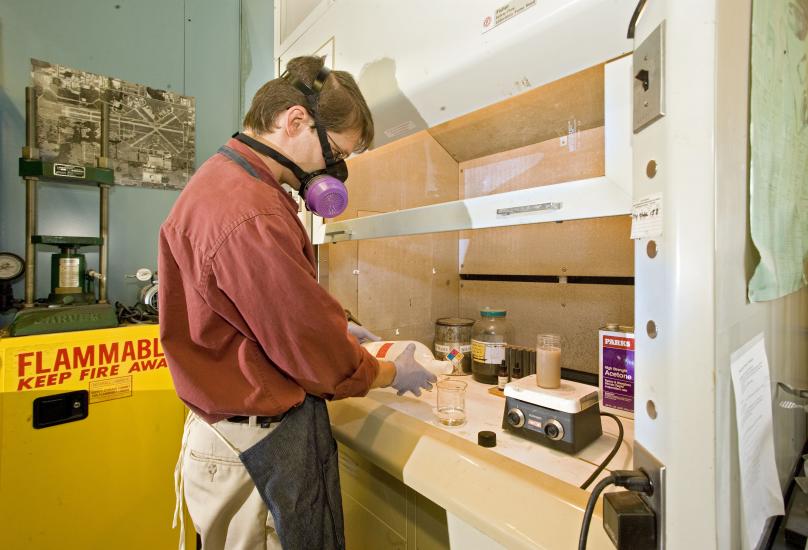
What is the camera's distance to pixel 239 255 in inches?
25.5

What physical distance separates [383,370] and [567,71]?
0.74 meters

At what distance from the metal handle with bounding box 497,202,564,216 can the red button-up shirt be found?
38 centimetres

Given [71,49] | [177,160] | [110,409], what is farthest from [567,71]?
[71,49]

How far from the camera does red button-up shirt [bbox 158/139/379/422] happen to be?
0.66 m

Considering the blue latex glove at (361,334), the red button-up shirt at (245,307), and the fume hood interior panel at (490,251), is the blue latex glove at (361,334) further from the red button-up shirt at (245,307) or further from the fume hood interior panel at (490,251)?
the red button-up shirt at (245,307)

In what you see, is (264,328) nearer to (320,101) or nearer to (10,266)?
(320,101)

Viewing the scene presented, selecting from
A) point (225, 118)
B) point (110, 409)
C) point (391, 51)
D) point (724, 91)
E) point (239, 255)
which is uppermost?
point (225, 118)

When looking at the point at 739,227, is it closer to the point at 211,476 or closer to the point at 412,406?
the point at 412,406

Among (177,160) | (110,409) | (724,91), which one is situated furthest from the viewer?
(177,160)

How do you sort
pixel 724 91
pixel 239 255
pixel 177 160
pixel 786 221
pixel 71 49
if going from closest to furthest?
pixel 724 91
pixel 786 221
pixel 239 255
pixel 71 49
pixel 177 160

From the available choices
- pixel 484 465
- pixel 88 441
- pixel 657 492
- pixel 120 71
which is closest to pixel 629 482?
pixel 657 492

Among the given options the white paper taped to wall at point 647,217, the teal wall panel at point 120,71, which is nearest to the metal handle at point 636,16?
the white paper taped to wall at point 647,217

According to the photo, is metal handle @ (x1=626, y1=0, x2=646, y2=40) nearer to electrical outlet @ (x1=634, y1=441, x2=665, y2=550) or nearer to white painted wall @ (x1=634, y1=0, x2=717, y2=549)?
white painted wall @ (x1=634, y1=0, x2=717, y2=549)

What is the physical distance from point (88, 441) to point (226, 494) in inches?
32.9
